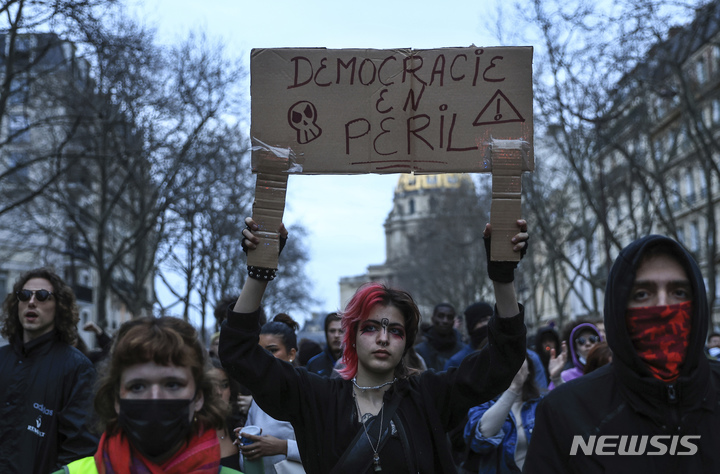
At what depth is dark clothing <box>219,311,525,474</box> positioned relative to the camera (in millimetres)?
3336

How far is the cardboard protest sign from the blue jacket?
2.52 metres

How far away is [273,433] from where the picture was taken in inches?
198

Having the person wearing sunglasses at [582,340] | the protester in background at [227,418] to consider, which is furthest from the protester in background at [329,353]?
the person wearing sunglasses at [582,340]

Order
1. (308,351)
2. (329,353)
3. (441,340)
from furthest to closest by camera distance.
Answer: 1. (441,340)
2. (308,351)
3. (329,353)

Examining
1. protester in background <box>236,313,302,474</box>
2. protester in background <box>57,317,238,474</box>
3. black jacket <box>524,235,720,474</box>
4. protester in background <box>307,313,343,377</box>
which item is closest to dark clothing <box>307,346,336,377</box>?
protester in background <box>307,313,343,377</box>

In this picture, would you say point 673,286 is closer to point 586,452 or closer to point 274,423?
point 586,452

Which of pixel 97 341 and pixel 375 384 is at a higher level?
pixel 375 384

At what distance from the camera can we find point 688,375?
262 cm

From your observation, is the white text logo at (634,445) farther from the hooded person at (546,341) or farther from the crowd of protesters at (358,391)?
the hooded person at (546,341)

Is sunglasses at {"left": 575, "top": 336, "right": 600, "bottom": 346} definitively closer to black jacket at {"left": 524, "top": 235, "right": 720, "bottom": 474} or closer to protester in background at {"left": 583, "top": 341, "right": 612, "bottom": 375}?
protester in background at {"left": 583, "top": 341, "right": 612, "bottom": 375}

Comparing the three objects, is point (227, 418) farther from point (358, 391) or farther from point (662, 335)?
point (662, 335)

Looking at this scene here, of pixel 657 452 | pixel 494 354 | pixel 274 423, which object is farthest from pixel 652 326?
pixel 274 423

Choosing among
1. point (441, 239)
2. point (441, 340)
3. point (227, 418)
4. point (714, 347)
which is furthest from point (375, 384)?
point (441, 239)

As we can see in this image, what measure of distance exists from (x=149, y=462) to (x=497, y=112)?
1.87m
